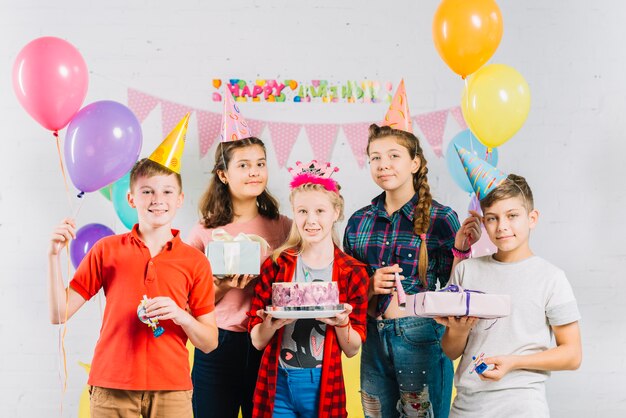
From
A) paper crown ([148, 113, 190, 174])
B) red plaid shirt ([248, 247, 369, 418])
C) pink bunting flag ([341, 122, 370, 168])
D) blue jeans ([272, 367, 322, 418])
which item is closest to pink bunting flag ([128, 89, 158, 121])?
pink bunting flag ([341, 122, 370, 168])

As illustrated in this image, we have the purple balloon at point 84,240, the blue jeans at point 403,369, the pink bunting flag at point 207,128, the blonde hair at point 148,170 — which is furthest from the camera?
the pink bunting flag at point 207,128

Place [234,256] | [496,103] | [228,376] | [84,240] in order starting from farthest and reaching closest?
[84,240]
[496,103]
[228,376]
[234,256]

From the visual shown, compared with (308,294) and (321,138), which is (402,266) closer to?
(308,294)

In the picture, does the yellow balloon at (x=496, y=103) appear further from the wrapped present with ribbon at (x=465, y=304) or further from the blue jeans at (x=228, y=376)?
the blue jeans at (x=228, y=376)

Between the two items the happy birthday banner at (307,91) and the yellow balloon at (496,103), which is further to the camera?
the happy birthday banner at (307,91)

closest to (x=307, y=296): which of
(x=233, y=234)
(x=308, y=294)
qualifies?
(x=308, y=294)

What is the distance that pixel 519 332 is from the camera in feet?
7.02

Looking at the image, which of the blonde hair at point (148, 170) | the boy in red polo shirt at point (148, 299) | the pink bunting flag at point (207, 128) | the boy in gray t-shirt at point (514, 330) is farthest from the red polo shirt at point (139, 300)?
the pink bunting flag at point (207, 128)

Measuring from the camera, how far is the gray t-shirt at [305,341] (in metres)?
2.30

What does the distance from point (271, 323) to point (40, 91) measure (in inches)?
45.8

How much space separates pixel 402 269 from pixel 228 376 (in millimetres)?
752

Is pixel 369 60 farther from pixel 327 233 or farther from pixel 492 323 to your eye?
pixel 492 323

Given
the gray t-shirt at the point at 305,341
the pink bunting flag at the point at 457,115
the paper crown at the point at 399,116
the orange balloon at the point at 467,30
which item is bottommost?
the gray t-shirt at the point at 305,341

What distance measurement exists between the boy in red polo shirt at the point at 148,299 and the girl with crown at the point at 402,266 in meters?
0.59
